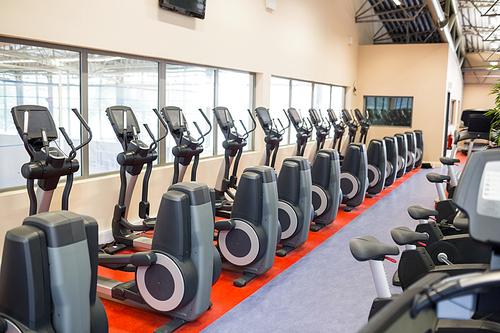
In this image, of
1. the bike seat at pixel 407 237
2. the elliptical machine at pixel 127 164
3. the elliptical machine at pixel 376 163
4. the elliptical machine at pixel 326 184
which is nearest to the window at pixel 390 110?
the elliptical machine at pixel 376 163

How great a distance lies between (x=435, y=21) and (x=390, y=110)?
2.87 metres

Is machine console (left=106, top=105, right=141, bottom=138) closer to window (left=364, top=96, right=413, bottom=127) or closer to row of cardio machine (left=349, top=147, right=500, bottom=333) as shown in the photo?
row of cardio machine (left=349, top=147, right=500, bottom=333)

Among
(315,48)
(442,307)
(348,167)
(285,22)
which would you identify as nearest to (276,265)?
(348,167)

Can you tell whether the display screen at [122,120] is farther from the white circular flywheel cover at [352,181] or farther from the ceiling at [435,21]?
the ceiling at [435,21]

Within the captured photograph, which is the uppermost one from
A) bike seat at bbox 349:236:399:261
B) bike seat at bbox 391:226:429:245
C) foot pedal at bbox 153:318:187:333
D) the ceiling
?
the ceiling

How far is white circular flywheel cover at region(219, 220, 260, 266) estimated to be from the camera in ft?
11.9

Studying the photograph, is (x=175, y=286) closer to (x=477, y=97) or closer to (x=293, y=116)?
(x=293, y=116)

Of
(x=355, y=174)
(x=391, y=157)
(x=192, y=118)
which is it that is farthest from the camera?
(x=391, y=157)

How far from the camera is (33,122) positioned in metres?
3.48

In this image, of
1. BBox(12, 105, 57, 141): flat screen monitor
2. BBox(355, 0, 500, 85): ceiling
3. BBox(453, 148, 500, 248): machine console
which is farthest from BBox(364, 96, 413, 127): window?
BBox(453, 148, 500, 248): machine console

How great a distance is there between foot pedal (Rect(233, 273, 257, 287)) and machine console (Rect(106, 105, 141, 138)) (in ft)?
5.92

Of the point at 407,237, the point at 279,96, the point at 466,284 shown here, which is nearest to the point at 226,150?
the point at 279,96

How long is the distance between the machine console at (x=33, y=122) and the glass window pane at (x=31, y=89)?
0.65m

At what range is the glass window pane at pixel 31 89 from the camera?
3.97 m
